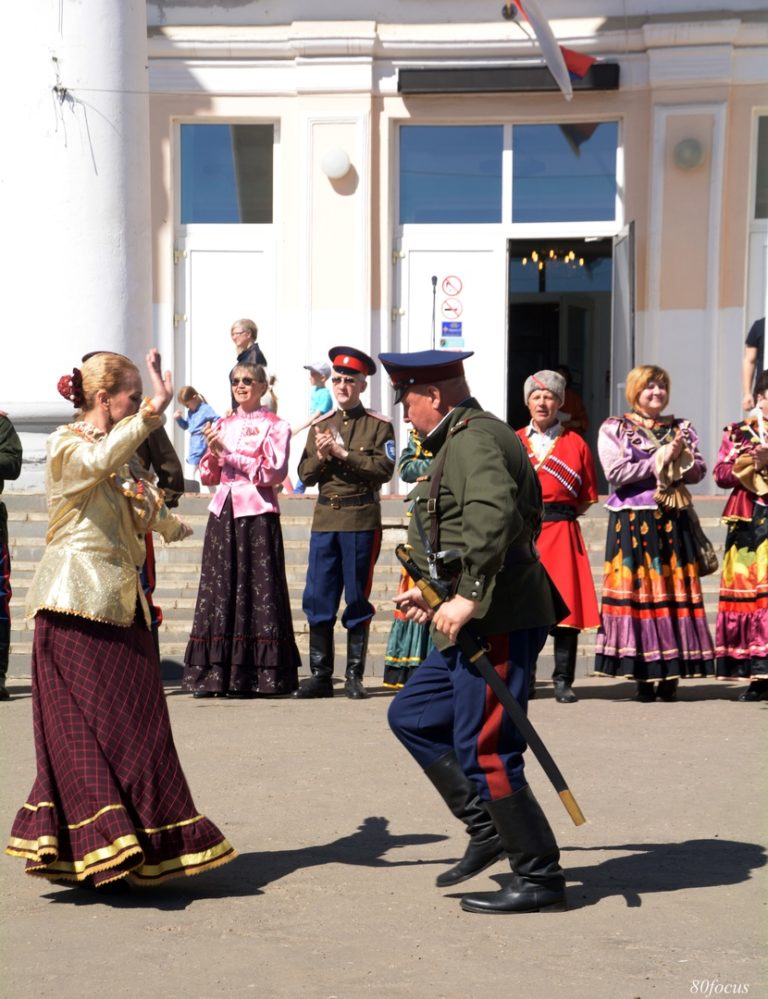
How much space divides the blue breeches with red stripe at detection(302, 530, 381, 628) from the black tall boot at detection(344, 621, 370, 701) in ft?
0.21

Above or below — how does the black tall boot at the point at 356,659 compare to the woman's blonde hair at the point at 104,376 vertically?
below

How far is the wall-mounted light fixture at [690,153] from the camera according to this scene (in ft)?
51.6

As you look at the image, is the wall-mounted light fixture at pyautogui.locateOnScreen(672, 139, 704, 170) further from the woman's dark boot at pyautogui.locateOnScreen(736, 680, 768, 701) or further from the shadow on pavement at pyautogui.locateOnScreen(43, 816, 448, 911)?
the shadow on pavement at pyautogui.locateOnScreen(43, 816, 448, 911)

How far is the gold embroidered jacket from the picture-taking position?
17.9ft

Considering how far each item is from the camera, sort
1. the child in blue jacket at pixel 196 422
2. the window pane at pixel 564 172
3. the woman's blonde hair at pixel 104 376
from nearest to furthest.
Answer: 1. the woman's blonde hair at pixel 104 376
2. the child in blue jacket at pixel 196 422
3. the window pane at pixel 564 172

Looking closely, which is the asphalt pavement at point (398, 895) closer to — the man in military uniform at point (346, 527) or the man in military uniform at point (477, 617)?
the man in military uniform at point (477, 617)

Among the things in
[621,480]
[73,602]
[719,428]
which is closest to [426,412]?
[73,602]

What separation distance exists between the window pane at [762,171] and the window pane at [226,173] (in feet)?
15.9

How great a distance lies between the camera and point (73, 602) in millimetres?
5484

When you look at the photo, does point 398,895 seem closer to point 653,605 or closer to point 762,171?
point 653,605

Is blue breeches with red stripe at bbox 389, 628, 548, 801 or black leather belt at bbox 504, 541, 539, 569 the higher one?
black leather belt at bbox 504, 541, 539, 569

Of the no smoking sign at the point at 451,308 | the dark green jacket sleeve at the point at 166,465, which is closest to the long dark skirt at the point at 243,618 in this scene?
the dark green jacket sleeve at the point at 166,465

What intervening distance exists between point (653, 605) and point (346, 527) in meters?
1.88

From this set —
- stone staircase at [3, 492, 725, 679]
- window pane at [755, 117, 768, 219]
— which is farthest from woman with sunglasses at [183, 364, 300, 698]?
window pane at [755, 117, 768, 219]
